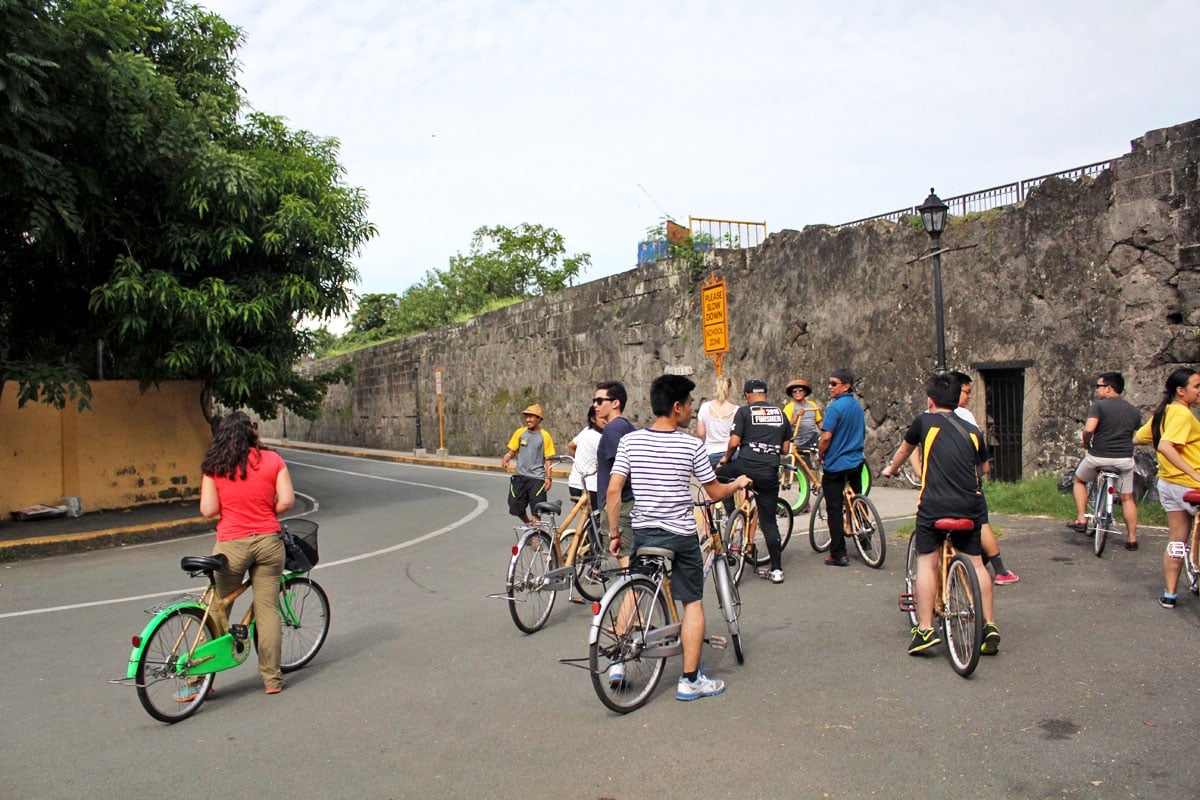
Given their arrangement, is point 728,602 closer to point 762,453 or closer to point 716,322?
point 762,453

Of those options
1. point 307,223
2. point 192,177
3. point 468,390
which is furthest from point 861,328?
point 468,390

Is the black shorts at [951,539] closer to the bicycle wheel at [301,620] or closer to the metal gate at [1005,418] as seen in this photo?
the bicycle wheel at [301,620]

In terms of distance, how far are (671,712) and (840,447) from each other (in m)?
3.96

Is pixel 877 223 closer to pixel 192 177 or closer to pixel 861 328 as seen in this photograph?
pixel 861 328

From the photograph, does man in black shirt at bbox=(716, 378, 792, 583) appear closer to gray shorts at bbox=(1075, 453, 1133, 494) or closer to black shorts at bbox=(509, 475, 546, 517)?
black shorts at bbox=(509, 475, 546, 517)

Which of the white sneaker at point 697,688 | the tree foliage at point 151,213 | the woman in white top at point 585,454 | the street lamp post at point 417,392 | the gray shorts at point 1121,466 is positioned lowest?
the white sneaker at point 697,688

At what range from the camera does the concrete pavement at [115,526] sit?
11734mm

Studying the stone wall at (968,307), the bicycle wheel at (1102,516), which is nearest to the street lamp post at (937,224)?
the stone wall at (968,307)

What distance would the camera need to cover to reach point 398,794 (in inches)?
155

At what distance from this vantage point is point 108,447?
14914mm

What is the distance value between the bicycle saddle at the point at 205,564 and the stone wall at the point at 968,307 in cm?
1018

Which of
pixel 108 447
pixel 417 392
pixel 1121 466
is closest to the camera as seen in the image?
pixel 1121 466

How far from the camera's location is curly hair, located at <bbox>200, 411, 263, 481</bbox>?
17.6 ft

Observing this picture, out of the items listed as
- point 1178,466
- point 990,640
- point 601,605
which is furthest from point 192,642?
point 1178,466
